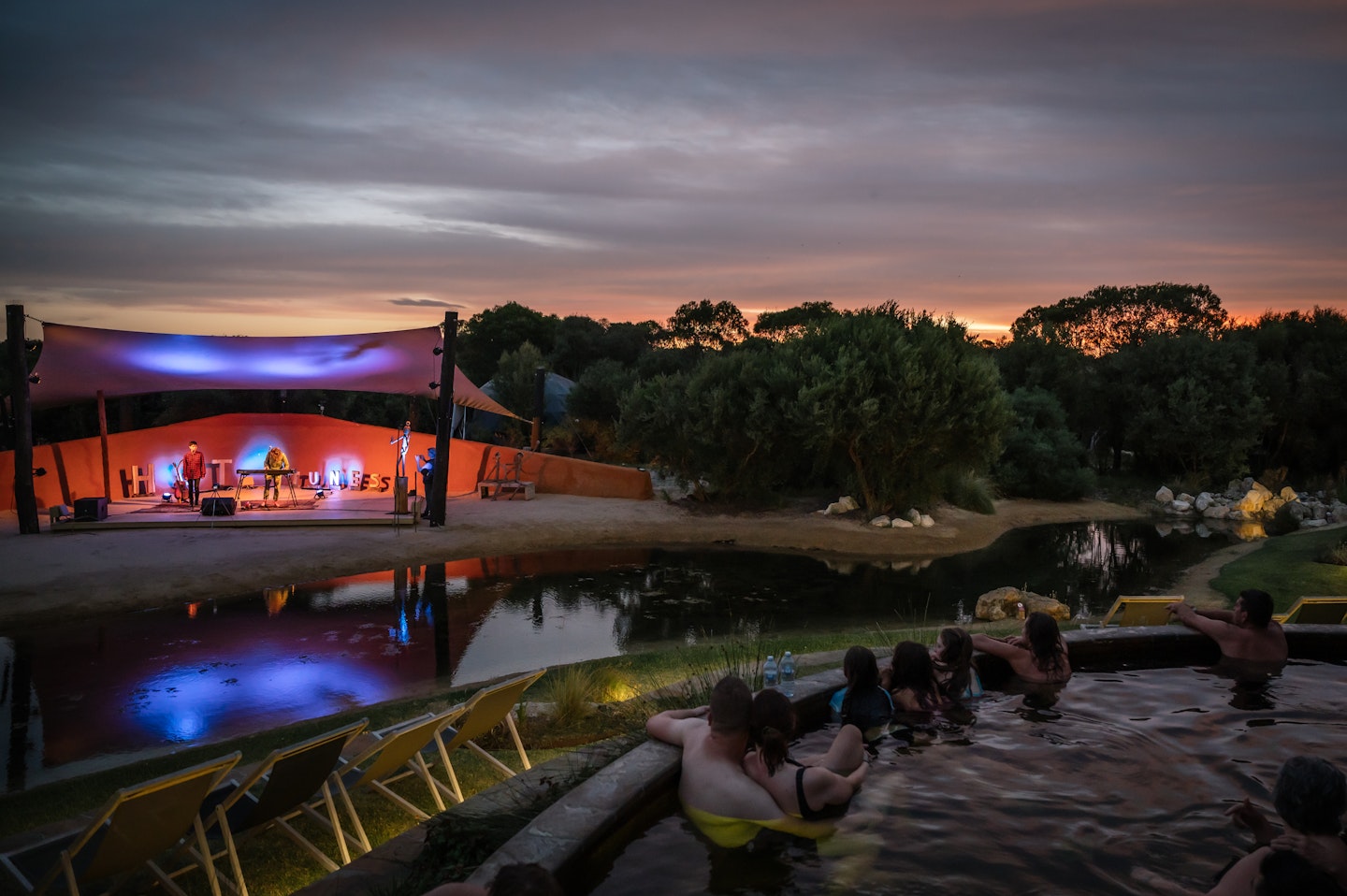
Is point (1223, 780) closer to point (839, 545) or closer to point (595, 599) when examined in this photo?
point (595, 599)

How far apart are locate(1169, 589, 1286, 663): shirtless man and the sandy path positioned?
454 inches

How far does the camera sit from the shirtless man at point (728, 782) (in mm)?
4246

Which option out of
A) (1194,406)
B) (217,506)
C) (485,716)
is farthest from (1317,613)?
(1194,406)

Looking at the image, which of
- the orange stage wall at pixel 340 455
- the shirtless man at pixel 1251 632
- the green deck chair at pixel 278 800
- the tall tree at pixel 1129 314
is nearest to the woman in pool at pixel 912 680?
the shirtless man at pixel 1251 632

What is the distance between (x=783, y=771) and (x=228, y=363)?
17777mm

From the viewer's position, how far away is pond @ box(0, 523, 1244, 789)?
804 cm

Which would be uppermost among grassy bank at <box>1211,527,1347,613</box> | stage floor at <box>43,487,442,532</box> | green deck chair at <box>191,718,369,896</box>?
stage floor at <box>43,487,442,532</box>

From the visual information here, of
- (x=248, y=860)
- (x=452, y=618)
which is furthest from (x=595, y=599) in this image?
(x=248, y=860)

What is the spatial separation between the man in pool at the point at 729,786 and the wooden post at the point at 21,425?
614 inches

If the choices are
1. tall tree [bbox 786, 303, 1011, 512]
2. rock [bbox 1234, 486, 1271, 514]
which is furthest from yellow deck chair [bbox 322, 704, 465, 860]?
rock [bbox 1234, 486, 1271, 514]

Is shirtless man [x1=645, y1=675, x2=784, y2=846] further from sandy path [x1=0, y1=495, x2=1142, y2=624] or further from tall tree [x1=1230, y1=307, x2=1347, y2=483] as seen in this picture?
tall tree [x1=1230, y1=307, x2=1347, y2=483]

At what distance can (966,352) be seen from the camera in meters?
22.7

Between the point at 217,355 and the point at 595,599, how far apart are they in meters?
10.9

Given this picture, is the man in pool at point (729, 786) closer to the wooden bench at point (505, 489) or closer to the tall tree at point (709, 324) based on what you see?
the wooden bench at point (505, 489)
